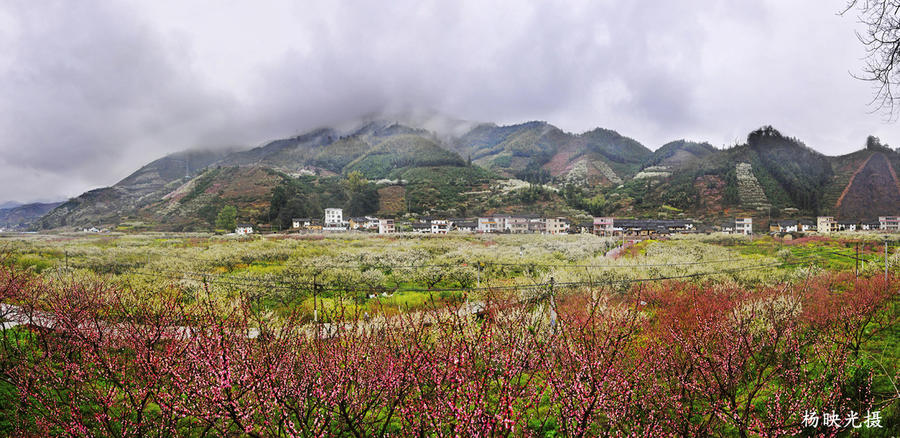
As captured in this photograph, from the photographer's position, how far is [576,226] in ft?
232

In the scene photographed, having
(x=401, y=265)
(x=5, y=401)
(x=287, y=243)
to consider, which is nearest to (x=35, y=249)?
(x=287, y=243)

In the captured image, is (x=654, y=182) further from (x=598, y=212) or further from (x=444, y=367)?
(x=444, y=367)

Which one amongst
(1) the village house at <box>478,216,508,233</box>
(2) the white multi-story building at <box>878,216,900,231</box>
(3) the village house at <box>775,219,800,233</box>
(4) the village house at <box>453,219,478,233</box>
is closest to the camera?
(2) the white multi-story building at <box>878,216,900,231</box>

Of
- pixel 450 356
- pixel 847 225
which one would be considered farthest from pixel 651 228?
pixel 450 356

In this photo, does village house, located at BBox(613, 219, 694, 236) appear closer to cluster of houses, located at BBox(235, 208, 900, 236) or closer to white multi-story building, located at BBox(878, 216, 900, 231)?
cluster of houses, located at BBox(235, 208, 900, 236)

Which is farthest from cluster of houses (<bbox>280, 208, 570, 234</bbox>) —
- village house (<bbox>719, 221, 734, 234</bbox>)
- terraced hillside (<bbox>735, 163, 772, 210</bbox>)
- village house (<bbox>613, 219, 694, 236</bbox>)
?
terraced hillside (<bbox>735, 163, 772, 210</bbox>)

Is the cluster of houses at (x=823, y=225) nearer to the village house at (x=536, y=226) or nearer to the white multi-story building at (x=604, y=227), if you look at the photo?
the white multi-story building at (x=604, y=227)

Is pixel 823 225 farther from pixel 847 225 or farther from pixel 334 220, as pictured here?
pixel 334 220

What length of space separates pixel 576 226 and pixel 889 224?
51.2 metres

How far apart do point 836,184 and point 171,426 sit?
130560 mm

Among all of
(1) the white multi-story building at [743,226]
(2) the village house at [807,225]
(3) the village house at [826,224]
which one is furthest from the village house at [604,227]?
(3) the village house at [826,224]

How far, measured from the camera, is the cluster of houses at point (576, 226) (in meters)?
59.4

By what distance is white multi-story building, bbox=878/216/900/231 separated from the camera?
5917 centimetres

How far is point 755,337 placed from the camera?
311 inches
